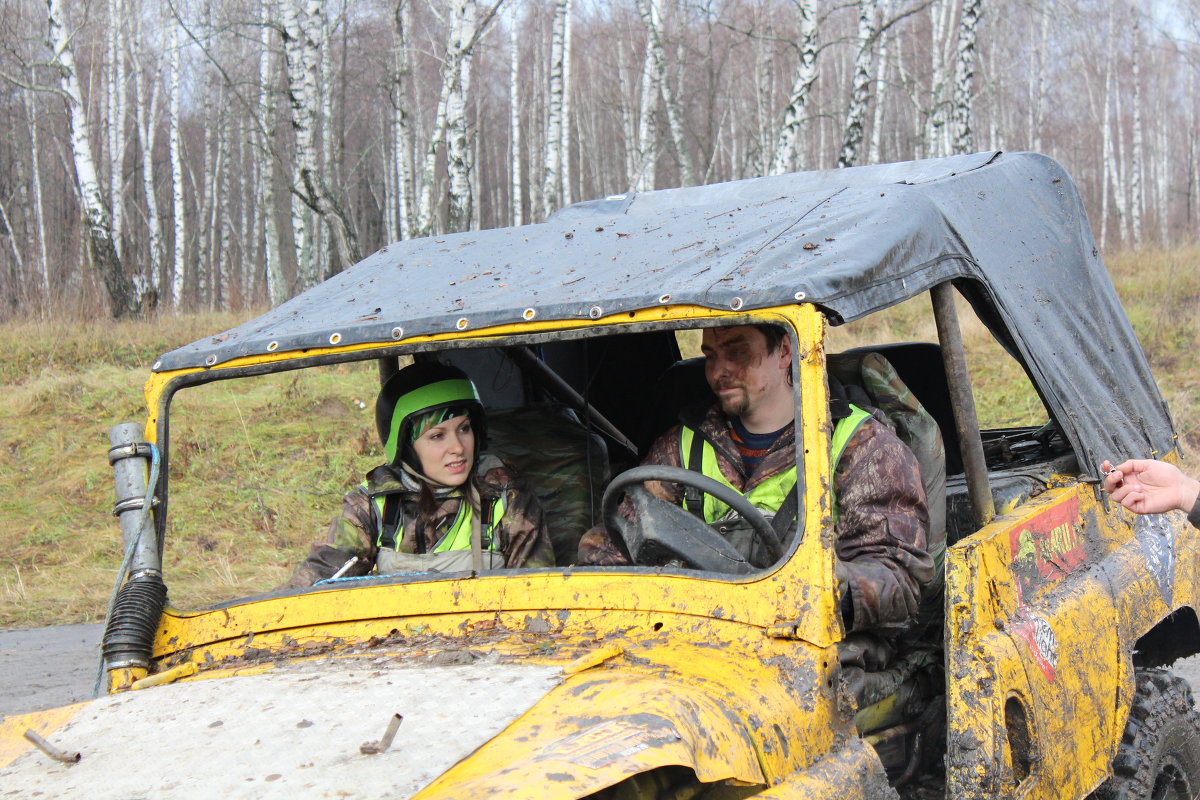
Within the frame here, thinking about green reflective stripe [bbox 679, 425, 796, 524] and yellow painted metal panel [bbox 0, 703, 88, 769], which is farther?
green reflective stripe [bbox 679, 425, 796, 524]

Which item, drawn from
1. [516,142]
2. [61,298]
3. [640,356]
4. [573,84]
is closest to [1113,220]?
[573,84]

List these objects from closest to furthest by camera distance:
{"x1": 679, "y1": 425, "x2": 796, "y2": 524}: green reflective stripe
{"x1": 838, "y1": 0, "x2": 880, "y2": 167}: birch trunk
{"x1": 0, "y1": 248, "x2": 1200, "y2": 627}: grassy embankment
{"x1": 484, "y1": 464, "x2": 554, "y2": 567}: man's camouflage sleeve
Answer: {"x1": 679, "y1": 425, "x2": 796, "y2": 524}: green reflective stripe → {"x1": 484, "y1": 464, "x2": 554, "y2": 567}: man's camouflage sleeve → {"x1": 0, "y1": 248, "x2": 1200, "y2": 627}: grassy embankment → {"x1": 838, "y1": 0, "x2": 880, "y2": 167}: birch trunk

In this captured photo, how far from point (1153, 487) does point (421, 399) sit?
207cm

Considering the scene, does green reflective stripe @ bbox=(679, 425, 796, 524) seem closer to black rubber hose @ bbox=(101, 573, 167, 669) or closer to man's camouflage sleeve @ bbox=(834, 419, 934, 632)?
man's camouflage sleeve @ bbox=(834, 419, 934, 632)

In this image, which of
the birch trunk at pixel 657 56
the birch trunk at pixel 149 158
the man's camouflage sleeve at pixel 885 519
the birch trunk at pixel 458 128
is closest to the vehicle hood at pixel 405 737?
the man's camouflage sleeve at pixel 885 519

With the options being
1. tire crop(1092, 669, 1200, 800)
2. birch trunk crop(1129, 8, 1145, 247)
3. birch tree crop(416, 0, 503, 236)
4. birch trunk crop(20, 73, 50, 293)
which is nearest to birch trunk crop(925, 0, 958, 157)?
birch trunk crop(1129, 8, 1145, 247)

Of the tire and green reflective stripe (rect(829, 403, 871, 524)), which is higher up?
green reflective stripe (rect(829, 403, 871, 524))

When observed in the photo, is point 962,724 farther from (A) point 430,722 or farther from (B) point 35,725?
(B) point 35,725

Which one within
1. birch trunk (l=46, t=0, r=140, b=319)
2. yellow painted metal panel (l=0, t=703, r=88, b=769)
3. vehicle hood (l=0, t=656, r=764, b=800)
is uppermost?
birch trunk (l=46, t=0, r=140, b=319)

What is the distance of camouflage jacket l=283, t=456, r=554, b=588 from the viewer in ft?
12.2

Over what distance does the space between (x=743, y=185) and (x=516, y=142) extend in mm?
21640

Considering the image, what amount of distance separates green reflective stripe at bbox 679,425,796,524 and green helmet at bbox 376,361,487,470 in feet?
2.53

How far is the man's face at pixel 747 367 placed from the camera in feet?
10.9

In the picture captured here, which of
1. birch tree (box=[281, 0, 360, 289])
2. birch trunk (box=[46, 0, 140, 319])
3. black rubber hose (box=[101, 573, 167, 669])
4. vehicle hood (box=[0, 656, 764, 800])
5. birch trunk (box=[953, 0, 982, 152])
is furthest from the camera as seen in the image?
birch trunk (box=[46, 0, 140, 319])
